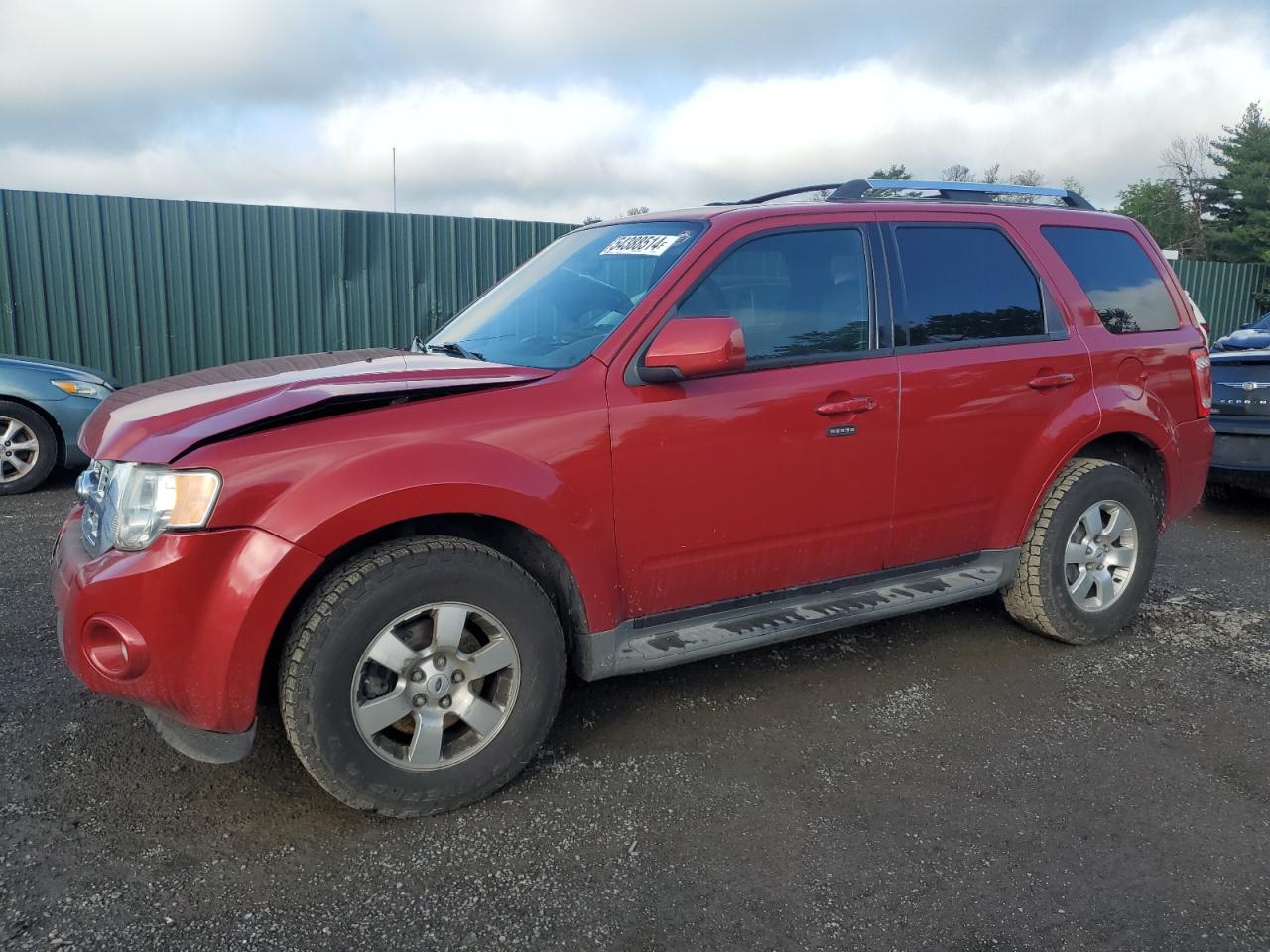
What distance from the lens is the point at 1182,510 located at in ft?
14.9

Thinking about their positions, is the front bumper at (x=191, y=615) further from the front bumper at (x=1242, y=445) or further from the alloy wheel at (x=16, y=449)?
the front bumper at (x=1242, y=445)

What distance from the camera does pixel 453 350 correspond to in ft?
12.1

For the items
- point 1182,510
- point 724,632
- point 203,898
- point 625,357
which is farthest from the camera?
point 1182,510

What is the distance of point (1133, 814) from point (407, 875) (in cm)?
214

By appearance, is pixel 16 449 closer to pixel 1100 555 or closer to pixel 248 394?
pixel 248 394

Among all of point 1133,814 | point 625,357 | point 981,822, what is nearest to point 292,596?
point 625,357

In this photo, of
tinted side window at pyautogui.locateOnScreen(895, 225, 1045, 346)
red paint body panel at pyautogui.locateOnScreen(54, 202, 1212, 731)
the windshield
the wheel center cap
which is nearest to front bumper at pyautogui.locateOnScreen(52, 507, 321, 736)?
red paint body panel at pyautogui.locateOnScreen(54, 202, 1212, 731)

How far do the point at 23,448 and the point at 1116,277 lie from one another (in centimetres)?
739

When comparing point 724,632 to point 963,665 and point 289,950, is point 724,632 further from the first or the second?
point 289,950

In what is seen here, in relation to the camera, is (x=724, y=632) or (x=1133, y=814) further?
(x=724, y=632)

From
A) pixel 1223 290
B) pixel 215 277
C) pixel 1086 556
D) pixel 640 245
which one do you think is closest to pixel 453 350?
pixel 640 245

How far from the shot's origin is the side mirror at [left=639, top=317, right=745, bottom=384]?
2902 millimetres

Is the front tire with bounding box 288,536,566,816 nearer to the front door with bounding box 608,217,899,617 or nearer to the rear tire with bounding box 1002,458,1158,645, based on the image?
the front door with bounding box 608,217,899,617

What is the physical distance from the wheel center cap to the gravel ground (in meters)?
0.39
